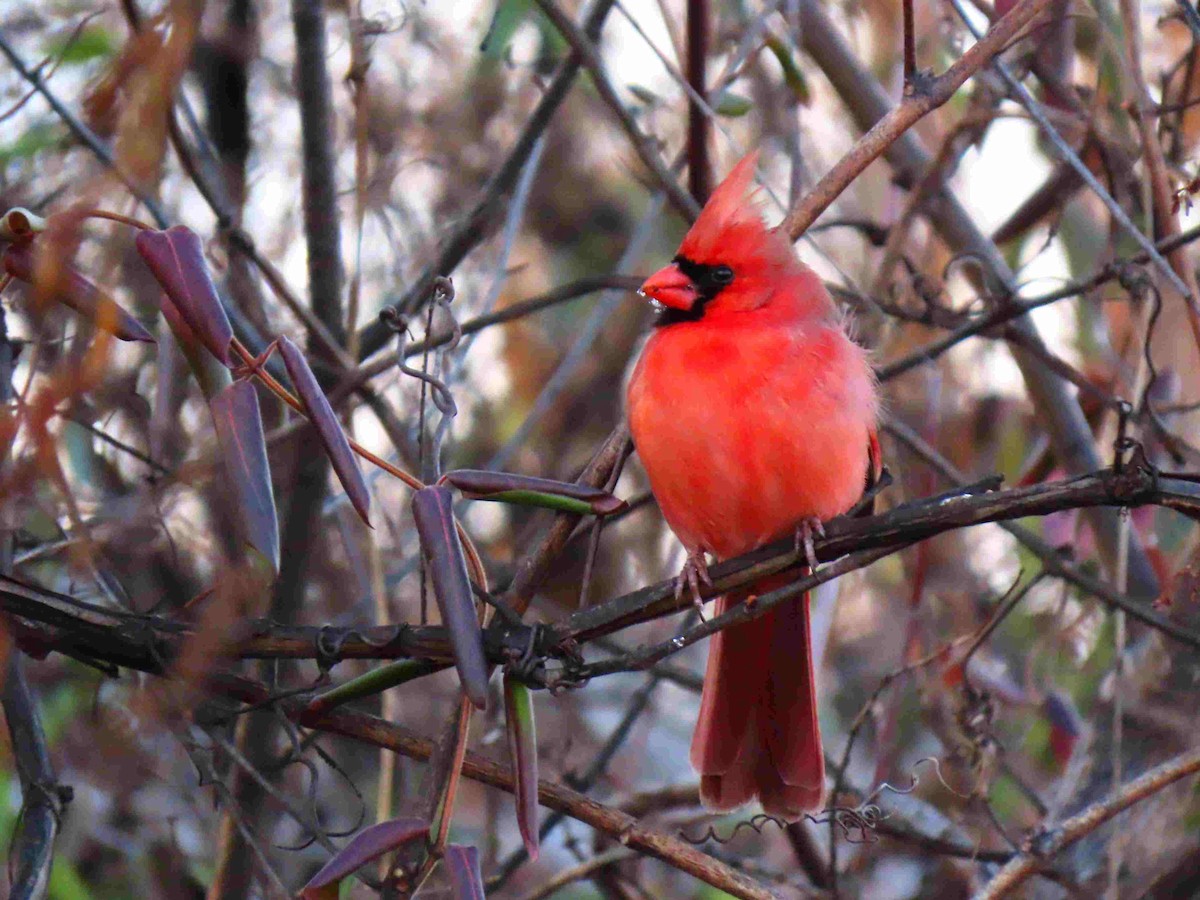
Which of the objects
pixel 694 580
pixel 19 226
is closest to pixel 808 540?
pixel 694 580

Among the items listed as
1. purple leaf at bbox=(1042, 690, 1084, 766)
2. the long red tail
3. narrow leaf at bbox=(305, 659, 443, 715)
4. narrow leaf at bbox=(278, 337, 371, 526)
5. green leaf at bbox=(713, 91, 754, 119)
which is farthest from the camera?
purple leaf at bbox=(1042, 690, 1084, 766)

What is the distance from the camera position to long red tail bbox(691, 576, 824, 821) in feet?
7.62

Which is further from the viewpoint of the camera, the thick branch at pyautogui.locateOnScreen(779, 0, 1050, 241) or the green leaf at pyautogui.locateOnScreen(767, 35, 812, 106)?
the green leaf at pyautogui.locateOnScreen(767, 35, 812, 106)

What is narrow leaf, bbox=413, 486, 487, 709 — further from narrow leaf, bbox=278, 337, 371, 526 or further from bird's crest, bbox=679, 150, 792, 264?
bird's crest, bbox=679, 150, 792, 264

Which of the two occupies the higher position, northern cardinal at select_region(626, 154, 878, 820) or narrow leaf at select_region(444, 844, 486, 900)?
northern cardinal at select_region(626, 154, 878, 820)

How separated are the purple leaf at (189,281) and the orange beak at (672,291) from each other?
1.36 metres

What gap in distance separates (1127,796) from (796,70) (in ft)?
4.68

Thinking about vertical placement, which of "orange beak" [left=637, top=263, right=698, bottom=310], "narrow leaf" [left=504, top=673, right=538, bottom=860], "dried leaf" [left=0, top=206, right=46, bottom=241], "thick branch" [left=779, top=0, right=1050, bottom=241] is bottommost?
"narrow leaf" [left=504, top=673, right=538, bottom=860]

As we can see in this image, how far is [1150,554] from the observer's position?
9.32 feet

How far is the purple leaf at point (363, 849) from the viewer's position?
1.12 m

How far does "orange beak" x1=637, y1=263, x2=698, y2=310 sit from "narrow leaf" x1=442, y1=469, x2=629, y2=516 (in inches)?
42.2

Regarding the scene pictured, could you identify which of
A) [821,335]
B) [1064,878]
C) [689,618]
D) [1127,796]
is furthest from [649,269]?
[1127,796]

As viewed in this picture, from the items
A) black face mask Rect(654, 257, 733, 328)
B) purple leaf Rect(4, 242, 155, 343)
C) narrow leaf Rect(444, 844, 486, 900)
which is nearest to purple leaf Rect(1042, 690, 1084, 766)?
black face mask Rect(654, 257, 733, 328)

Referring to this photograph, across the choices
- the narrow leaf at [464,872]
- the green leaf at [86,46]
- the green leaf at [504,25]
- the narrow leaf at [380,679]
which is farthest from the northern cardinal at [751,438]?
the green leaf at [86,46]
